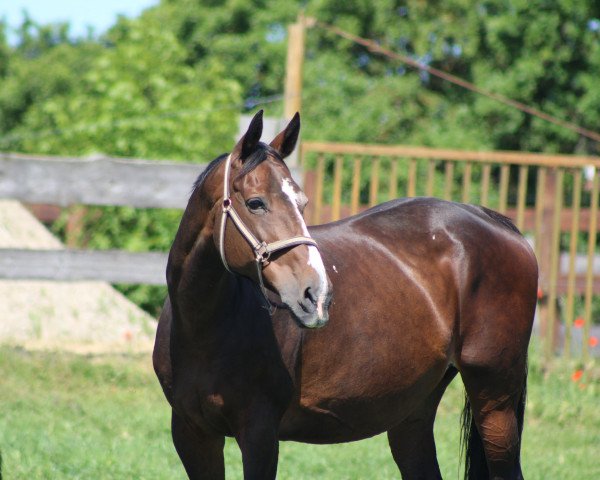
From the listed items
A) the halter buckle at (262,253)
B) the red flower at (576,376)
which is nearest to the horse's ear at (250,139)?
the halter buckle at (262,253)

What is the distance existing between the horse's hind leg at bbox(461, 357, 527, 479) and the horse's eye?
151 cm

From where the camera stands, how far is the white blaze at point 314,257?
2.86m

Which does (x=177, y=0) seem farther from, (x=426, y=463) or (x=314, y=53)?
(x=426, y=463)

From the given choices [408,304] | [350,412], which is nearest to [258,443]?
[350,412]

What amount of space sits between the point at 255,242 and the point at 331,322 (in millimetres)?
715

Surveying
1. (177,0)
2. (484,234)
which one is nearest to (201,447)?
(484,234)

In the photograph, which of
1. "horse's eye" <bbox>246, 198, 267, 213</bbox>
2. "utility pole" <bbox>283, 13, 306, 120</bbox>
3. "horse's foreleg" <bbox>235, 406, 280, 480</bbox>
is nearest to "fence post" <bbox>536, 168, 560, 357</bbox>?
"utility pole" <bbox>283, 13, 306, 120</bbox>

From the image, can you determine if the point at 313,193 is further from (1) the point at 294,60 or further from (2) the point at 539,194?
(2) the point at 539,194

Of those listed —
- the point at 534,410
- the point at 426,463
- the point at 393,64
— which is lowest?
the point at 534,410

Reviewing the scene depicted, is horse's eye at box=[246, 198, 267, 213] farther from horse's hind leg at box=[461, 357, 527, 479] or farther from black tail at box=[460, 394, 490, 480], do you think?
black tail at box=[460, 394, 490, 480]

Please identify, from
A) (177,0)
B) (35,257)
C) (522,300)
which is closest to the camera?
(522,300)

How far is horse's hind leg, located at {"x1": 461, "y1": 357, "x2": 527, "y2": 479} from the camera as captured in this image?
4.08 meters

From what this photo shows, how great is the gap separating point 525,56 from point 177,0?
445 inches

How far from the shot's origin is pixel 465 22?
1997 centimetres
